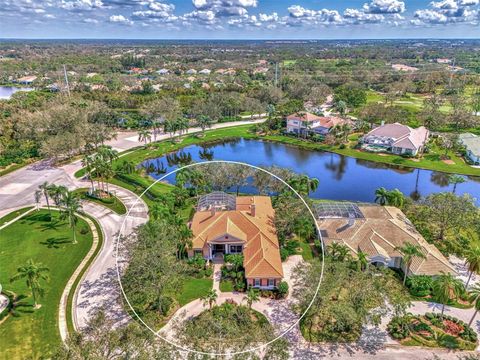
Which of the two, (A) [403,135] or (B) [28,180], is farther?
(A) [403,135]

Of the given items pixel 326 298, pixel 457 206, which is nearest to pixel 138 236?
pixel 326 298

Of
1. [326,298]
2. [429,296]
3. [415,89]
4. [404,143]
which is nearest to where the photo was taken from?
[326,298]

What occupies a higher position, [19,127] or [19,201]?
[19,127]

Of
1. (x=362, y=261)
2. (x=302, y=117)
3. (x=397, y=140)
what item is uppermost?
(x=302, y=117)

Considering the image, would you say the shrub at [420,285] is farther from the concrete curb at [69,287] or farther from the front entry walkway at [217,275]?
the concrete curb at [69,287]

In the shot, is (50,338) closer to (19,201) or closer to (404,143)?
(19,201)

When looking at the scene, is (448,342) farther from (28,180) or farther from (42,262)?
(28,180)

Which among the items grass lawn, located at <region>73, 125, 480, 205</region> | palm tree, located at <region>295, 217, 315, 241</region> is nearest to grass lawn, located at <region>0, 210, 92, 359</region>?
grass lawn, located at <region>73, 125, 480, 205</region>

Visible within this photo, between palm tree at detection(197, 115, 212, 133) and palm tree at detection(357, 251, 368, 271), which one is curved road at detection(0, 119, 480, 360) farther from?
palm tree at detection(197, 115, 212, 133)

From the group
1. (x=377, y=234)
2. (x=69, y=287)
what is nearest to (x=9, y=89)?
(x=69, y=287)
